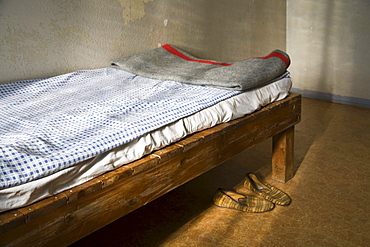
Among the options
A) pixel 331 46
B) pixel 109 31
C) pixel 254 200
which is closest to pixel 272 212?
pixel 254 200

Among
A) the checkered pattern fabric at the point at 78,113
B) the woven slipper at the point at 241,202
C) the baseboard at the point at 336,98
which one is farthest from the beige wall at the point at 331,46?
the checkered pattern fabric at the point at 78,113

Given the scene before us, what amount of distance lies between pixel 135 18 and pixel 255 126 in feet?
3.19

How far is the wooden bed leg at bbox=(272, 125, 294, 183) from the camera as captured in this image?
1787mm

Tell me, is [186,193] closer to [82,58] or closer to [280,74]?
[280,74]

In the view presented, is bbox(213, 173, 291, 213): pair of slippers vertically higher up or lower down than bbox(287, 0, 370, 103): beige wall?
lower down

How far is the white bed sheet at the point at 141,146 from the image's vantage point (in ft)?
2.79

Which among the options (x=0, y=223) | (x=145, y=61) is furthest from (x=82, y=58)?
(x=0, y=223)

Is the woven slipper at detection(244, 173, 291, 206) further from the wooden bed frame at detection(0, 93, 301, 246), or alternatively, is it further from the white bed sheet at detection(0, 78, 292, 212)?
the white bed sheet at detection(0, 78, 292, 212)

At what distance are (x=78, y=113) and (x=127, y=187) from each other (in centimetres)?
35

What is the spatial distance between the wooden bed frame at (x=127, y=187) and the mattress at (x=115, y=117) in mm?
27

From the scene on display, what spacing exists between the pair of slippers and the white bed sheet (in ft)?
1.32

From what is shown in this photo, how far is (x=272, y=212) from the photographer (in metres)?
1.56

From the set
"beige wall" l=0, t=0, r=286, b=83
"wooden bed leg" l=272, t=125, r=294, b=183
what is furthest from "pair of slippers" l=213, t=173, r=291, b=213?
"beige wall" l=0, t=0, r=286, b=83

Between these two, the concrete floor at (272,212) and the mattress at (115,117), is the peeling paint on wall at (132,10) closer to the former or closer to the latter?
the mattress at (115,117)
